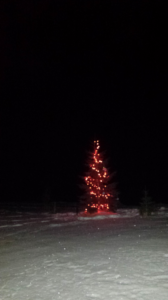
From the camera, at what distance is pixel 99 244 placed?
11273 millimetres

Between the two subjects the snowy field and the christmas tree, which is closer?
the snowy field

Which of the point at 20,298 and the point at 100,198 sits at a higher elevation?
the point at 100,198

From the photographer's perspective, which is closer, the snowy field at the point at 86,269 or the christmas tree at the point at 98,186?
the snowy field at the point at 86,269

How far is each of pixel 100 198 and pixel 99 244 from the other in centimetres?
1727

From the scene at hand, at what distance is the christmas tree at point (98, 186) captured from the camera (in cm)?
2836

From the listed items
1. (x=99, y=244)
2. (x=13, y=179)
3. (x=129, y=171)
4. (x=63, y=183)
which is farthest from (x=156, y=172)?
(x=99, y=244)

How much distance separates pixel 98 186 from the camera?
1127 inches

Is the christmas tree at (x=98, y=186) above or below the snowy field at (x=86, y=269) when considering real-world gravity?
above

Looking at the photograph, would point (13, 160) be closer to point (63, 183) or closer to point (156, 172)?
→ point (63, 183)

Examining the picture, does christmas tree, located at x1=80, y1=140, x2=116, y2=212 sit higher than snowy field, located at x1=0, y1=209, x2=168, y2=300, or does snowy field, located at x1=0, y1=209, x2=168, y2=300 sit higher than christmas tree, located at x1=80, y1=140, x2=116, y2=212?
christmas tree, located at x1=80, y1=140, x2=116, y2=212

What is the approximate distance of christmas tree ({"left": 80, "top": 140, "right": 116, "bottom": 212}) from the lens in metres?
28.4

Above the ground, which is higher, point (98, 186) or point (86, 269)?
point (98, 186)

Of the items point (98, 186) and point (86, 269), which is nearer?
point (86, 269)

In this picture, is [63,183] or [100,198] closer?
[100,198]
